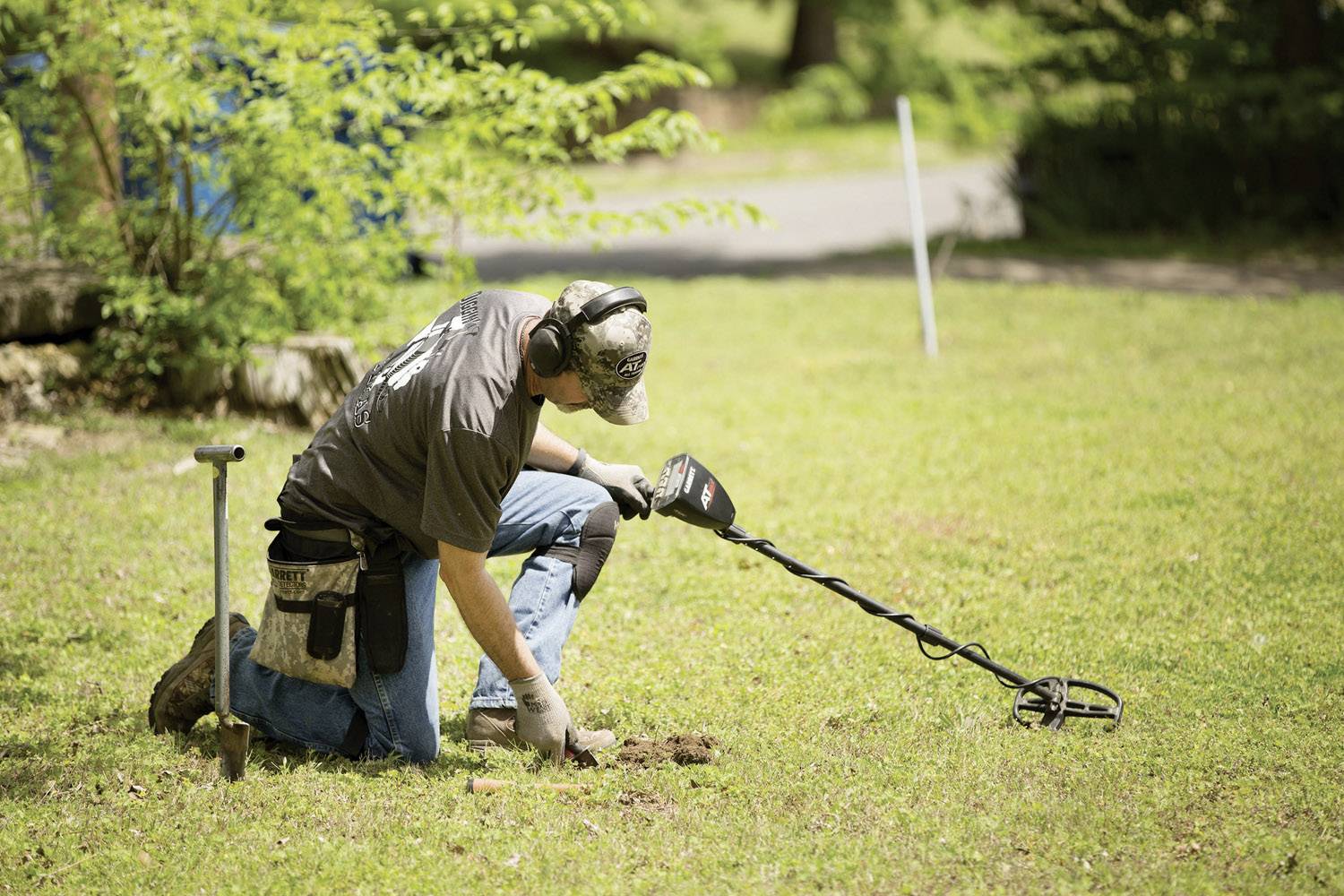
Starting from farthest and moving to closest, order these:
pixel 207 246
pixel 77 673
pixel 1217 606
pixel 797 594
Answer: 1. pixel 207 246
2. pixel 797 594
3. pixel 1217 606
4. pixel 77 673

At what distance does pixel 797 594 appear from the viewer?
570 cm

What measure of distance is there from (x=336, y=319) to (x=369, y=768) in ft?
15.2

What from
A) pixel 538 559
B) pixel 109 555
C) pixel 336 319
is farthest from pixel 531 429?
pixel 336 319

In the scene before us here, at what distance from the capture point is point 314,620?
389 cm

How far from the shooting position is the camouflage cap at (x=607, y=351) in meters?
3.48

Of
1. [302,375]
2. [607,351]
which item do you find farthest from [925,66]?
[607,351]

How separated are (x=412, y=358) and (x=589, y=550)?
88 cm

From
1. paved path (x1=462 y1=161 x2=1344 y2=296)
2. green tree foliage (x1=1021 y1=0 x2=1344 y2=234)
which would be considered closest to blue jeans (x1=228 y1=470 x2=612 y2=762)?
paved path (x1=462 y1=161 x2=1344 y2=296)

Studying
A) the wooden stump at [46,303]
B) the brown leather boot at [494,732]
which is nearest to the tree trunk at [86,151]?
the wooden stump at [46,303]

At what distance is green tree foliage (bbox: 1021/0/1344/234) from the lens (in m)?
15.0

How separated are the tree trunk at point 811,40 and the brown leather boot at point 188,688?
2822 cm

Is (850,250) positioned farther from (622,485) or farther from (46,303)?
(622,485)

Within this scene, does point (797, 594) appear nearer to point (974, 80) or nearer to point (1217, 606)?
point (1217, 606)

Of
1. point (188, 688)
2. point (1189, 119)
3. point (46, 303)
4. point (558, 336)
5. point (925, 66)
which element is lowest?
point (188, 688)
